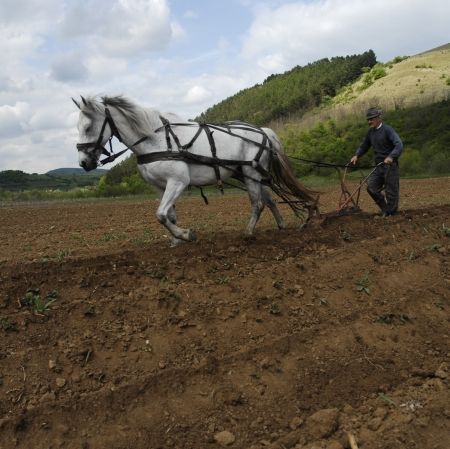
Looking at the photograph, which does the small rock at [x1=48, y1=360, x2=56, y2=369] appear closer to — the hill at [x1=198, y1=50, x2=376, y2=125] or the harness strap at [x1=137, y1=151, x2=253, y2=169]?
the harness strap at [x1=137, y1=151, x2=253, y2=169]

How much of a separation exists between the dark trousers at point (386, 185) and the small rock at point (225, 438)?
698 cm

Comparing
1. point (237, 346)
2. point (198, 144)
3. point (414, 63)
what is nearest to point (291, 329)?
point (237, 346)

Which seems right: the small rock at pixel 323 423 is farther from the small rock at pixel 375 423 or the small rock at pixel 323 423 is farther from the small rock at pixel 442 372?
the small rock at pixel 442 372

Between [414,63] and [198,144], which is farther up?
[414,63]

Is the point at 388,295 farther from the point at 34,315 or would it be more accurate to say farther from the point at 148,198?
the point at 148,198

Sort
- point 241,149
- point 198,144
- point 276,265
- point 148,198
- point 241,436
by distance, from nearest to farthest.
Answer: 1. point 241,436
2. point 276,265
3. point 198,144
4. point 241,149
5. point 148,198

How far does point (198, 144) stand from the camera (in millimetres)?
7957

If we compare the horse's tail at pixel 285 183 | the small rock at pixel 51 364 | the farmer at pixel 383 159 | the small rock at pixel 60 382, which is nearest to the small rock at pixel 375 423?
the small rock at pixel 60 382

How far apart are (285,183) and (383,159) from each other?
2014 mm

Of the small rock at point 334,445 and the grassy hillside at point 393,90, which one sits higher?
the grassy hillside at point 393,90

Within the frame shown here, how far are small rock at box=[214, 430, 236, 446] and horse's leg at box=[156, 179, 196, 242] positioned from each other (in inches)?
154

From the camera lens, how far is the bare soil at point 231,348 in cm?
410

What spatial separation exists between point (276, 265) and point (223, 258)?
729 millimetres

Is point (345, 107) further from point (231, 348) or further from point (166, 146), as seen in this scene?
point (231, 348)
